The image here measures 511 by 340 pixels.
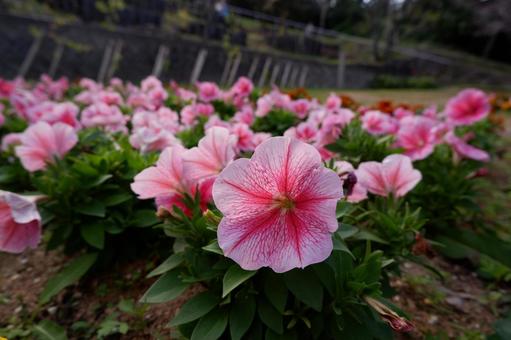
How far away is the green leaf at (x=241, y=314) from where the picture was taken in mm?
976

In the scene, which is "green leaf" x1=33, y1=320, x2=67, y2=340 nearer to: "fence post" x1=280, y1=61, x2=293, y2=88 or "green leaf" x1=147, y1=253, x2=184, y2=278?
"green leaf" x1=147, y1=253, x2=184, y2=278

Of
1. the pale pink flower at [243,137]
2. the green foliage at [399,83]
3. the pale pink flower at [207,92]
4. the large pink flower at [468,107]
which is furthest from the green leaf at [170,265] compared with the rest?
the green foliage at [399,83]

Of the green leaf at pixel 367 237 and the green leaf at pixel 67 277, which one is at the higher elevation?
the green leaf at pixel 367 237

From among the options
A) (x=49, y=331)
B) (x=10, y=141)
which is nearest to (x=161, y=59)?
(x=10, y=141)

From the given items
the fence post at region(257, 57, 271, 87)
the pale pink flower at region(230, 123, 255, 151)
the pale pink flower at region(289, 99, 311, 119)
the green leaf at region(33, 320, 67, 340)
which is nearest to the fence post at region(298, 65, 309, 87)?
the fence post at region(257, 57, 271, 87)

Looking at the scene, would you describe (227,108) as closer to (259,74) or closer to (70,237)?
(70,237)

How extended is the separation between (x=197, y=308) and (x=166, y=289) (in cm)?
11

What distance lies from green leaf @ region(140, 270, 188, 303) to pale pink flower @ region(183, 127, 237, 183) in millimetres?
296

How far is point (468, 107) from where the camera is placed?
2320 mm

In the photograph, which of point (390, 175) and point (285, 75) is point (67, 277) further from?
point (285, 75)

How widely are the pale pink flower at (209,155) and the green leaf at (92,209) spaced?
1.98ft

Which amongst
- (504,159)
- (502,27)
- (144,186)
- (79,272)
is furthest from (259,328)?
(502,27)

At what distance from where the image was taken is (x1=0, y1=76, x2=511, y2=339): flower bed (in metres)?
0.79

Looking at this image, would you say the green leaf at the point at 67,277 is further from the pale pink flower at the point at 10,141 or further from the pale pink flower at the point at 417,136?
the pale pink flower at the point at 417,136
